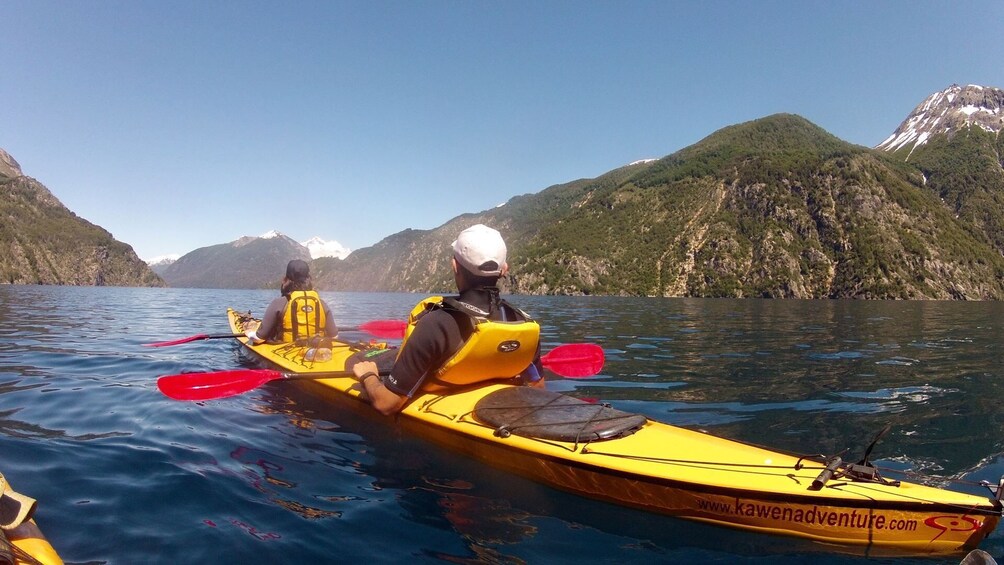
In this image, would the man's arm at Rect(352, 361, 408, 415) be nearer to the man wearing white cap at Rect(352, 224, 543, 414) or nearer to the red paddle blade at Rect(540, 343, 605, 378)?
the man wearing white cap at Rect(352, 224, 543, 414)

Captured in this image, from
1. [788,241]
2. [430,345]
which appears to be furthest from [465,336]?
[788,241]

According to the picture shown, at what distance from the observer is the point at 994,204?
535 feet

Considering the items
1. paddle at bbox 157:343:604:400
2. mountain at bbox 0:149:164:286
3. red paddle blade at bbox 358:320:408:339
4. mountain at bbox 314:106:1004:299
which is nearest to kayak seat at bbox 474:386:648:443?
paddle at bbox 157:343:604:400

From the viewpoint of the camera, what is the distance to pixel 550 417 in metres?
5.05

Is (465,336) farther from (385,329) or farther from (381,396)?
(385,329)

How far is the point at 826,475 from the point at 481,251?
351 centimetres

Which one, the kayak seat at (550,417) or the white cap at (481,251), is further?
the white cap at (481,251)

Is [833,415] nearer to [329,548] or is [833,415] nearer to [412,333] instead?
[412,333]

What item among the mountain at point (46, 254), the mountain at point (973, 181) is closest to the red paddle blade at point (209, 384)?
the mountain at point (46, 254)

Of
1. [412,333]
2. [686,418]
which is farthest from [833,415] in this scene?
[412,333]

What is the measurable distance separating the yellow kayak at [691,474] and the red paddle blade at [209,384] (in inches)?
91.4

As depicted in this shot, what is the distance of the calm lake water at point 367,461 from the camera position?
3812 mm

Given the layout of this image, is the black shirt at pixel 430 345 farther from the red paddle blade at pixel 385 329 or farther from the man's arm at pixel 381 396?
the red paddle blade at pixel 385 329

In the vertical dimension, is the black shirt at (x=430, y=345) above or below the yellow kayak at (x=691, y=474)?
above
